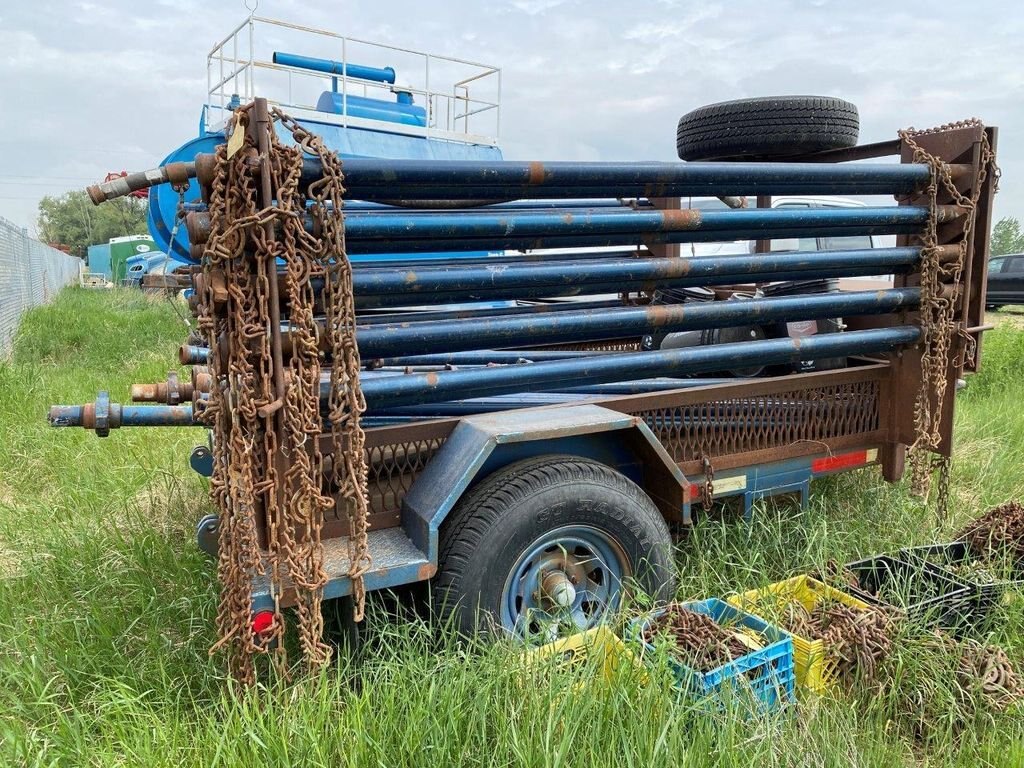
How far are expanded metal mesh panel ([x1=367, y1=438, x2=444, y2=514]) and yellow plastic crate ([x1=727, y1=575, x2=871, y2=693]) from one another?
1346mm

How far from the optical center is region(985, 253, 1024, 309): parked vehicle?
62.0 ft

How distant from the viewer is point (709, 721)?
90.1 inches

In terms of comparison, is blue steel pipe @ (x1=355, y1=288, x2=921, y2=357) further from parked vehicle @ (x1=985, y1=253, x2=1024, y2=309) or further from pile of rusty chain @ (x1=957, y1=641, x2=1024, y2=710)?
parked vehicle @ (x1=985, y1=253, x2=1024, y2=309)

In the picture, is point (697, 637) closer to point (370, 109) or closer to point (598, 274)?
point (598, 274)

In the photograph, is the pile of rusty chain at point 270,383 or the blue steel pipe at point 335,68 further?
the blue steel pipe at point 335,68

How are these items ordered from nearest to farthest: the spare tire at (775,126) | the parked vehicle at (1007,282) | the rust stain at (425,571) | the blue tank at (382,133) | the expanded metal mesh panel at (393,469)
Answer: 1. the rust stain at (425,571)
2. the expanded metal mesh panel at (393,469)
3. the spare tire at (775,126)
4. the blue tank at (382,133)
5. the parked vehicle at (1007,282)

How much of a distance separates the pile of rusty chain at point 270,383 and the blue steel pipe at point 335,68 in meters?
9.13

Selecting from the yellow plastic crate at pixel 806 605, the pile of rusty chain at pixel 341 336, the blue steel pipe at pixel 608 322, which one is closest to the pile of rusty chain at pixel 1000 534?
the yellow plastic crate at pixel 806 605

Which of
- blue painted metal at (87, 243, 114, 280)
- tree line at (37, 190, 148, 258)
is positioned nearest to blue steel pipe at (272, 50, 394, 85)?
blue painted metal at (87, 243, 114, 280)

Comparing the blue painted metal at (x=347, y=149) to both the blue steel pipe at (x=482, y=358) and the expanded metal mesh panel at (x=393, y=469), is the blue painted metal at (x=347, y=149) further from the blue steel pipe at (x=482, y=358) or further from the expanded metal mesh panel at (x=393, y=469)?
the expanded metal mesh panel at (x=393, y=469)

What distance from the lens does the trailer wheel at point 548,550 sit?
9.11 feet

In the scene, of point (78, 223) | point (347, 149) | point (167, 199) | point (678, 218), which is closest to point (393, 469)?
point (678, 218)

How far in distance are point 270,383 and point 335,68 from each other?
32.4 feet

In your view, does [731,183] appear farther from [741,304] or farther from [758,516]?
[758,516]
